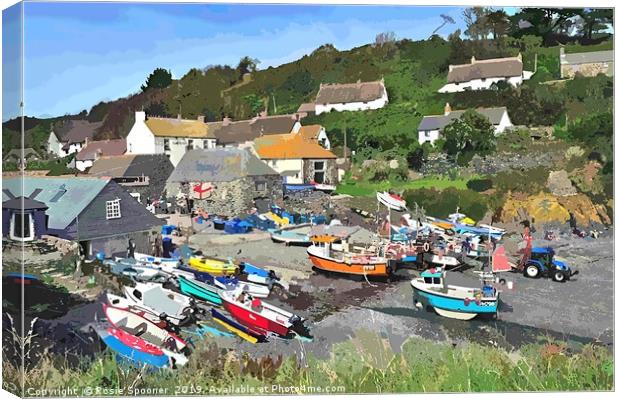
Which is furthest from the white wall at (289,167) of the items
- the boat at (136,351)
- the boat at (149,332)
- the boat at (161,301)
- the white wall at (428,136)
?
the boat at (136,351)

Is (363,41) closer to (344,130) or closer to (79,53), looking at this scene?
(344,130)

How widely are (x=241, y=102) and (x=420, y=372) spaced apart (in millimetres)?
3127

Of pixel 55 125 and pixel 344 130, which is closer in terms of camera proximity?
pixel 55 125

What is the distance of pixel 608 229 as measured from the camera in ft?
28.9

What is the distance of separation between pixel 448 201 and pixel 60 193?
367 cm

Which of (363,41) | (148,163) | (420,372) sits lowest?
(420,372)

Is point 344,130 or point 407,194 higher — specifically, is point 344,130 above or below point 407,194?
above

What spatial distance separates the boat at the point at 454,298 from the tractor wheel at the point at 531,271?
385mm

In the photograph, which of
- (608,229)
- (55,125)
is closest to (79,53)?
(55,125)

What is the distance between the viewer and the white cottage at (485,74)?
28.7ft

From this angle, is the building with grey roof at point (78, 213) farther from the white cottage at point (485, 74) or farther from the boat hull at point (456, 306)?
the white cottage at point (485, 74)

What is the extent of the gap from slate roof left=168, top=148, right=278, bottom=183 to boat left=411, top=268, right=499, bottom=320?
1832 millimetres

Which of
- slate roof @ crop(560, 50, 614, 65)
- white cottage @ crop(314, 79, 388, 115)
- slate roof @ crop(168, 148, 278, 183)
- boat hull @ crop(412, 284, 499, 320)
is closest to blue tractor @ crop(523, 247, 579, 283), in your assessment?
boat hull @ crop(412, 284, 499, 320)

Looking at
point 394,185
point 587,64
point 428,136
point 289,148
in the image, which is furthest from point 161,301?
point 587,64
